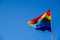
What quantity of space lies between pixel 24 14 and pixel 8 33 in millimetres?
374

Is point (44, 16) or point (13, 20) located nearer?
point (44, 16)

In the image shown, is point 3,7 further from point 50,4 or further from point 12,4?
point 50,4

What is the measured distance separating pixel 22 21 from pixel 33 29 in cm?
21

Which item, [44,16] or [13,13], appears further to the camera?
[13,13]

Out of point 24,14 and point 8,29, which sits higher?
point 24,14

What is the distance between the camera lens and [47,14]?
231 cm

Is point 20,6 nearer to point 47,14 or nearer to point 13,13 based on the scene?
point 13,13

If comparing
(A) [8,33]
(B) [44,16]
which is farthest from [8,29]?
(B) [44,16]

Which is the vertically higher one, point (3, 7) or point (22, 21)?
point (3, 7)

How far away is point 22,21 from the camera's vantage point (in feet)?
8.34

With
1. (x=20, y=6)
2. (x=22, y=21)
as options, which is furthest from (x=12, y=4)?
(x=22, y=21)

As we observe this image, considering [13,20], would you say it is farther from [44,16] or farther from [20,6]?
[44,16]

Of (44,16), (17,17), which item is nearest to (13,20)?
(17,17)

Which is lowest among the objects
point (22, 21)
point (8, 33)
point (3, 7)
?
point (8, 33)
